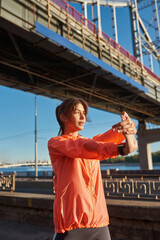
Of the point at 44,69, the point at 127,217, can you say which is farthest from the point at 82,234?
the point at 44,69

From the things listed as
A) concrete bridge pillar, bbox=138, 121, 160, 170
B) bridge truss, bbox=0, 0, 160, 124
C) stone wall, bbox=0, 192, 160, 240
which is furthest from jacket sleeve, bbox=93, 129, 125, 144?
concrete bridge pillar, bbox=138, 121, 160, 170

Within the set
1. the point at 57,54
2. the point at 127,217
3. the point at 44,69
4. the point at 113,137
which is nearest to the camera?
the point at 113,137

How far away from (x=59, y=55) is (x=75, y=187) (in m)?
10.8

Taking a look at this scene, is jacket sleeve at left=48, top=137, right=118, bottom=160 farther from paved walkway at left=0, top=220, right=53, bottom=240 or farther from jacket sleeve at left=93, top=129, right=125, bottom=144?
paved walkway at left=0, top=220, right=53, bottom=240

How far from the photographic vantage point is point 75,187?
1.45 meters

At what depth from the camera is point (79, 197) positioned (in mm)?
1419

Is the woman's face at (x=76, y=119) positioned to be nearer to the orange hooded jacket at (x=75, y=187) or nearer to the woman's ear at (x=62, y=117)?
the woman's ear at (x=62, y=117)

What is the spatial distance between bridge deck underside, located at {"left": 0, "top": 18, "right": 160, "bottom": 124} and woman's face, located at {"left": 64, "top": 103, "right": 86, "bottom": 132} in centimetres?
833

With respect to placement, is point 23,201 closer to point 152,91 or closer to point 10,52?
point 10,52

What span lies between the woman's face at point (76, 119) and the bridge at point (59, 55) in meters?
8.28

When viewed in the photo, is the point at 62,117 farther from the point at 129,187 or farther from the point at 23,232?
the point at 129,187

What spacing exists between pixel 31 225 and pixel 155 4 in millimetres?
40264

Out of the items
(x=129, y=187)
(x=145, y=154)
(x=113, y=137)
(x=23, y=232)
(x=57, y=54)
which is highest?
(x=57, y=54)

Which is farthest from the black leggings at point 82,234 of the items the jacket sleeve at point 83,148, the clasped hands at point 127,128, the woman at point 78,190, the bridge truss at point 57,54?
the bridge truss at point 57,54
